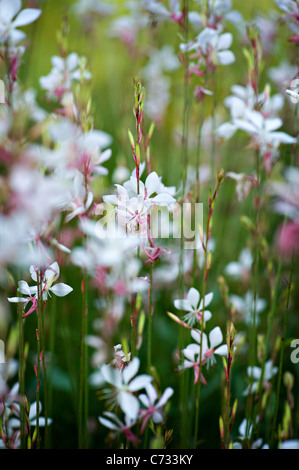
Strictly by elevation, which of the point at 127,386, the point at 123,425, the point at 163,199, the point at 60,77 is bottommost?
the point at 123,425

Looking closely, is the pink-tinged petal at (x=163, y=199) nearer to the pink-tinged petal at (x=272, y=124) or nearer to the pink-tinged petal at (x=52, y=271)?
the pink-tinged petal at (x=52, y=271)

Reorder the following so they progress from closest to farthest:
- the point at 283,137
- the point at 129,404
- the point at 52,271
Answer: the point at 129,404 → the point at 52,271 → the point at 283,137

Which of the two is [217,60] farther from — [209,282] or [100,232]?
[209,282]

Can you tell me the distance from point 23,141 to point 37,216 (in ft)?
0.26

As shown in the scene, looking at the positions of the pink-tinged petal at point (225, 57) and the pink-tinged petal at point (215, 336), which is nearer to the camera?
the pink-tinged petal at point (215, 336)

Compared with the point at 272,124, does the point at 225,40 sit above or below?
above

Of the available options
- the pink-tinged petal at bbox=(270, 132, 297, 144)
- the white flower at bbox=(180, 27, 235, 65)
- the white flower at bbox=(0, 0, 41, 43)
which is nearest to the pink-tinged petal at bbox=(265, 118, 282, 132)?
the pink-tinged petal at bbox=(270, 132, 297, 144)

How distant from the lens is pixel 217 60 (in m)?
0.81

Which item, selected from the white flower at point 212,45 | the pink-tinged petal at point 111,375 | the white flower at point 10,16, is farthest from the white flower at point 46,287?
the white flower at point 212,45

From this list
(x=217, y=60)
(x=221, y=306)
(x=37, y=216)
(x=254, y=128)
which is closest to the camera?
(x=37, y=216)

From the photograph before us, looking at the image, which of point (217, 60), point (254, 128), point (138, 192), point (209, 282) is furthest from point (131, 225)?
point (209, 282)

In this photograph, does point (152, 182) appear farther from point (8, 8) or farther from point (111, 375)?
point (8, 8)

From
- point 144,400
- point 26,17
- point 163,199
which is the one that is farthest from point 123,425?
point 26,17

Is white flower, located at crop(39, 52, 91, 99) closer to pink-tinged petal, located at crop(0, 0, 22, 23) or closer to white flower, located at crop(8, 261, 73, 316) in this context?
pink-tinged petal, located at crop(0, 0, 22, 23)
